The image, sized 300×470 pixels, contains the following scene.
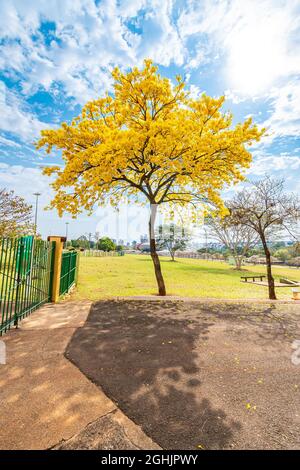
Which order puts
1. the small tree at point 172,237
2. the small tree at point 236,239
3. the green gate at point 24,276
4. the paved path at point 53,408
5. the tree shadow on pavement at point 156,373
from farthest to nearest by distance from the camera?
the small tree at point 172,237, the small tree at point 236,239, the green gate at point 24,276, the tree shadow on pavement at point 156,373, the paved path at point 53,408

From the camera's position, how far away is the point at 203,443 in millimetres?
2555

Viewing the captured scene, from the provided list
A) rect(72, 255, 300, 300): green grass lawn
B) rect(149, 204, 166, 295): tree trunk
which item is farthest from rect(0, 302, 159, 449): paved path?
rect(149, 204, 166, 295): tree trunk

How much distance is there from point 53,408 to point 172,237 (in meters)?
56.6

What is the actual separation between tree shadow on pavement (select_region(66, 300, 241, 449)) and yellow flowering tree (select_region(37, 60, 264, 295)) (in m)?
6.04

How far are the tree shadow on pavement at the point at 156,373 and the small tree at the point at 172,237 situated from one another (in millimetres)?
49300

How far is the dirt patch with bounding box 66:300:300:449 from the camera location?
275cm

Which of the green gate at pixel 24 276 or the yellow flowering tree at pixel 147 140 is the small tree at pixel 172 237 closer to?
the yellow flowering tree at pixel 147 140

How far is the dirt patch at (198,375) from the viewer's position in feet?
9.04

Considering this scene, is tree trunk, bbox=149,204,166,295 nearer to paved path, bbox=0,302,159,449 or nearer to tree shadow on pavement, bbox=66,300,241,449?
tree shadow on pavement, bbox=66,300,241,449

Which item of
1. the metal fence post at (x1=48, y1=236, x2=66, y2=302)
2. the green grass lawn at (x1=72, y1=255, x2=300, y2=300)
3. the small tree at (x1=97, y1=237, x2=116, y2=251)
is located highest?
the small tree at (x1=97, y1=237, x2=116, y2=251)

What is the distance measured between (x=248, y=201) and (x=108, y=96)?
9.16 metres

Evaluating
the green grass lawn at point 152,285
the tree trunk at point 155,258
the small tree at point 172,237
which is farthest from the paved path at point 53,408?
the small tree at point 172,237

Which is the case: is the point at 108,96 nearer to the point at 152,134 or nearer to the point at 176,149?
the point at 152,134
